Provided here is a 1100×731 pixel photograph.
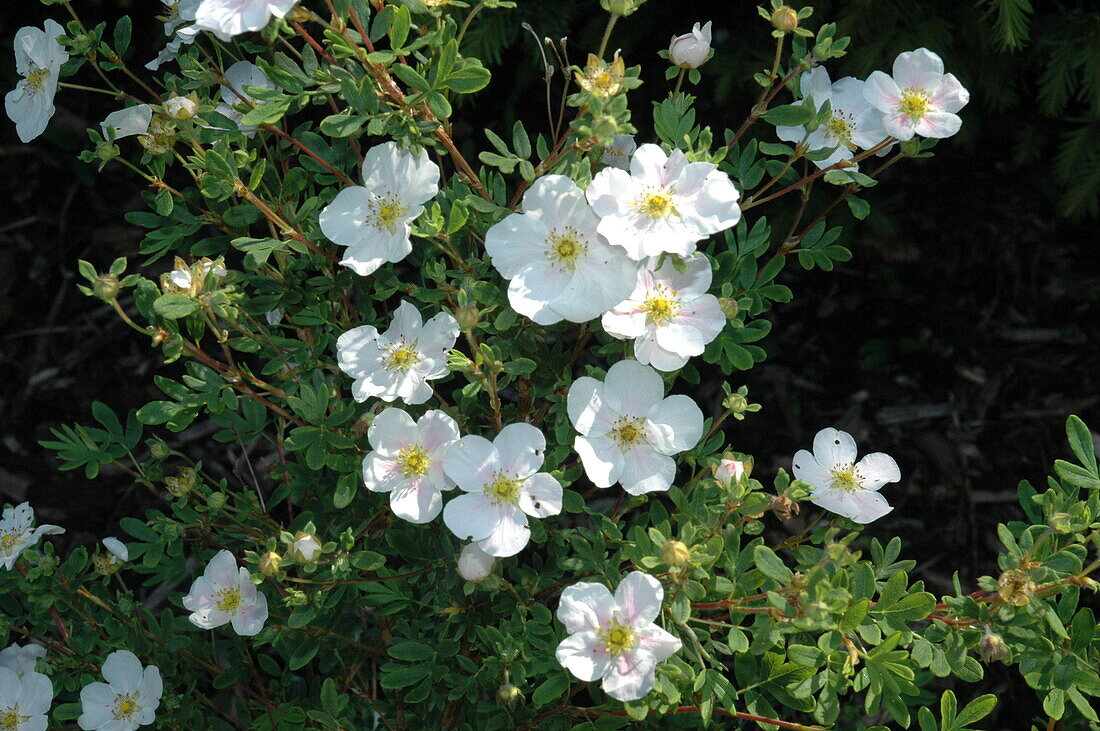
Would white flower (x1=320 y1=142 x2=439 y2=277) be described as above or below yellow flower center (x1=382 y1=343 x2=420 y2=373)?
above

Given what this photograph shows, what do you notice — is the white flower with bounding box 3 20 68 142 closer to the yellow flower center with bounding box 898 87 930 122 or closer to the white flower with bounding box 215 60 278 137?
the white flower with bounding box 215 60 278 137

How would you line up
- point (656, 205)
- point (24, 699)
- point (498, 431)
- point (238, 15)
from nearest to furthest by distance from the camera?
point (238, 15), point (656, 205), point (498, 431), point (24, 699)

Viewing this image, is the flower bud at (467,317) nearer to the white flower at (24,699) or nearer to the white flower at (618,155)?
the white flower at (618,155)

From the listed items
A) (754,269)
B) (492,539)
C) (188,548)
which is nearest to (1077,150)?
(754,269)

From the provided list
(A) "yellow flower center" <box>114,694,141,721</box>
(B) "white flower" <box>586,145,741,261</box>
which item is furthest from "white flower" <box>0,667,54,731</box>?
(B) "white flower" <box>586,145,741,261</box>

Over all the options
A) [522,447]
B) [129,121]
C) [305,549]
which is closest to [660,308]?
[522,447]

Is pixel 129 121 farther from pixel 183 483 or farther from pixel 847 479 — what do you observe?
pixel 847 479
